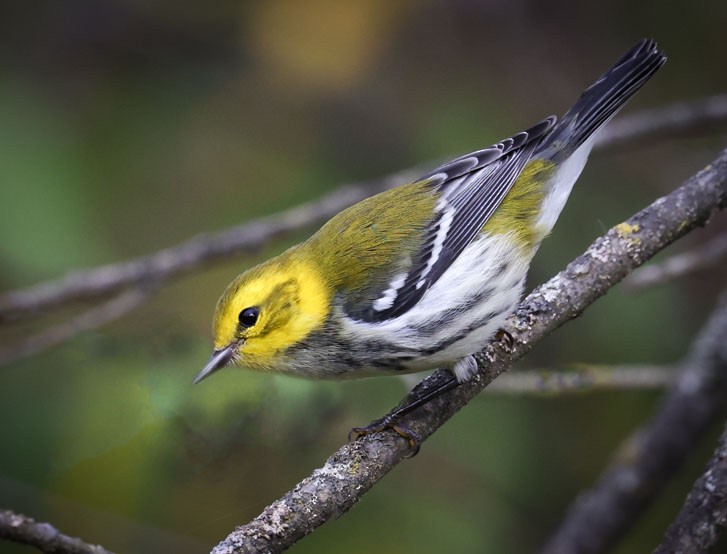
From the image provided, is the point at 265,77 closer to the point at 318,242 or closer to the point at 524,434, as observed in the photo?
the point at 318,242

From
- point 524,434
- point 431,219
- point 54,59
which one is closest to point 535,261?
point 524,434

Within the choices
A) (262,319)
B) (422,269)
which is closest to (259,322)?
(262,319)

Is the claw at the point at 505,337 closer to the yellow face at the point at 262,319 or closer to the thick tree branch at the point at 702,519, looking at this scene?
the yellow face at the point at 262,319

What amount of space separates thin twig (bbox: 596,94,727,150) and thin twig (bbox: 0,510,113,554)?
2937mm

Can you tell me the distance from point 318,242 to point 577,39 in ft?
10.1

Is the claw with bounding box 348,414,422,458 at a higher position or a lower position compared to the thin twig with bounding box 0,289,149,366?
lower

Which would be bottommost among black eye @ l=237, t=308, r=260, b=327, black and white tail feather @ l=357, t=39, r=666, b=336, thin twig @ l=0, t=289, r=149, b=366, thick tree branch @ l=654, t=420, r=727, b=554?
thick tree branch @ l=654, t=420, r=727, b=554

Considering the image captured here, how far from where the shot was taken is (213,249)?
3.82 metres

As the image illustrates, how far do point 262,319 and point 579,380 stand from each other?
132 cm

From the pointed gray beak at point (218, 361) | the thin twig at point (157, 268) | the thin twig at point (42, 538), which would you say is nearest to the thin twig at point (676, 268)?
the thin twig at point (157, 268)

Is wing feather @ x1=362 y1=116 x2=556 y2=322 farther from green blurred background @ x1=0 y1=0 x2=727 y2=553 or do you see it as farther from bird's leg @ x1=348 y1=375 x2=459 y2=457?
green blurred background @ x1=0 y1=0 x2=727 y2=553

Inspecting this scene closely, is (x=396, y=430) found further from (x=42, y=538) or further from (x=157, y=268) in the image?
(x=157, y=268)

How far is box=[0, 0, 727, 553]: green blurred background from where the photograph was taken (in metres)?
3.97

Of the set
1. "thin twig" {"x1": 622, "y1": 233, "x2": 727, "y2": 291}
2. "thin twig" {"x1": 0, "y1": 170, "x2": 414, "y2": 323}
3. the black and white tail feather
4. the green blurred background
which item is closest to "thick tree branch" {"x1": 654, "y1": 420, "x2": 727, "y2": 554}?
"thin twig" {"x1": 622, "y1": 233, "x2": 727, "y2": 291}
